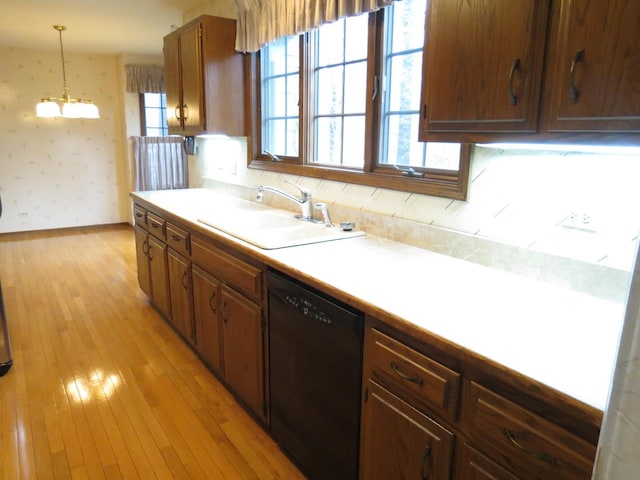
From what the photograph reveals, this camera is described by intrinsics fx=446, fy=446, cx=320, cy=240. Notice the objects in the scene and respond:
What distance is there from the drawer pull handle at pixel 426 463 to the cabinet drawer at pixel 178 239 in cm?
183

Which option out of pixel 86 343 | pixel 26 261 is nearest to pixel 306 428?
pixel 86 343

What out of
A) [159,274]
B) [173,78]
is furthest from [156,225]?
[173,78]

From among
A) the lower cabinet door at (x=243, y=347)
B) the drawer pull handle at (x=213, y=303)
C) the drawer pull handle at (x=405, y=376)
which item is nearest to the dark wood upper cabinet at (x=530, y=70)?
the drawer pull handle at (x=405, y=376)

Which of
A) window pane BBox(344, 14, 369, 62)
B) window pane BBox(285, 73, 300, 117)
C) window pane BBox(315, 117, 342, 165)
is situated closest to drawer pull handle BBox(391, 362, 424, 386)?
window pane BBox(315, 117, 342, 165)

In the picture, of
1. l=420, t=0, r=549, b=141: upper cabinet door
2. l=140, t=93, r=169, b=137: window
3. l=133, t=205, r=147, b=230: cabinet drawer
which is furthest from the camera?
l=140, t=93, r=169, b=137: window

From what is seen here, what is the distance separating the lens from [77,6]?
390 centimetres

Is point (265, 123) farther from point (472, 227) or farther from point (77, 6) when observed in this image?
point (77, 6)

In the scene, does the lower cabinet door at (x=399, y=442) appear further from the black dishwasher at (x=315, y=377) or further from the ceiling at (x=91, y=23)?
the ceiling at (x=91, y=23)

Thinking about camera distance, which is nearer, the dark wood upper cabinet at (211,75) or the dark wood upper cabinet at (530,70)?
the dark wood upper cabinet at (530,70)

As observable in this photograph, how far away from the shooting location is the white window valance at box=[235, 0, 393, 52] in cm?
202

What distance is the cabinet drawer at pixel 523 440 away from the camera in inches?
33.4

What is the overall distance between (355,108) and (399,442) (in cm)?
173

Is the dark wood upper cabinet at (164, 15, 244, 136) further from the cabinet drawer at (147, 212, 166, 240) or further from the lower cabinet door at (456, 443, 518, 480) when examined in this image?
the lower cabinet door at (456, 443, 518, 480)

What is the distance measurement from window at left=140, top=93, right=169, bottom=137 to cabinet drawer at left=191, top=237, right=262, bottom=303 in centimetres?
477
